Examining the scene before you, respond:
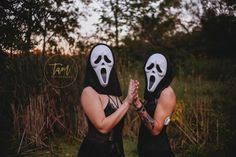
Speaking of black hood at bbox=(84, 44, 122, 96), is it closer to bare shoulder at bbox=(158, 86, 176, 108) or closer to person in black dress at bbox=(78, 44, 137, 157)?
person in black dress at bbox=(78, 44, 137, 157)

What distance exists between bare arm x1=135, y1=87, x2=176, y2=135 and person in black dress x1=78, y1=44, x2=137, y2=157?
175 mm

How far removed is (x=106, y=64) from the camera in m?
3.18

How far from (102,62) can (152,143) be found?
783mm

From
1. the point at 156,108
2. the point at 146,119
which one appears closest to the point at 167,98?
the point at 156,108

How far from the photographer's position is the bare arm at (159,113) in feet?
10.5

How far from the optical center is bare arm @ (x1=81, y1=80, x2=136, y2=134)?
296cm

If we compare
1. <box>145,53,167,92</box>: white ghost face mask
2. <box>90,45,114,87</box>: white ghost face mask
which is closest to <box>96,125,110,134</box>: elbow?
<box>90,45,114,87</box>: white ghost face mask

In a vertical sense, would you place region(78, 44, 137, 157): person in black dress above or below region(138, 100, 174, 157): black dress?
above

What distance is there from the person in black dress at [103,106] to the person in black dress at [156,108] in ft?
0.67

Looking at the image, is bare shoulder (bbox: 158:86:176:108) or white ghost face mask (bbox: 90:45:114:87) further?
bare shoulder (bbox: 158:86:176:108)

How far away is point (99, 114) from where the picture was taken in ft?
9.75

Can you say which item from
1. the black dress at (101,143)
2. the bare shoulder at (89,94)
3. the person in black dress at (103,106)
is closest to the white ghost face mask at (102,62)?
the person in black dress at (103,106)

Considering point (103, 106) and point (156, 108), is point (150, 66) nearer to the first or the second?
point (156, 108)

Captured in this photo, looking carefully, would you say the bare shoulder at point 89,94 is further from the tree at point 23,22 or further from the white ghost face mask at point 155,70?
the tree at point 23,22
